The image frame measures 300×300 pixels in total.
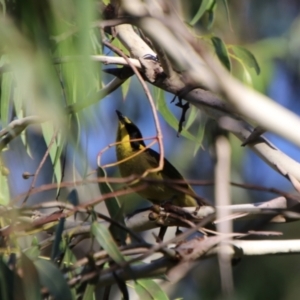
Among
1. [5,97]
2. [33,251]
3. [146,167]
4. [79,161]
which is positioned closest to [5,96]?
[5,97]

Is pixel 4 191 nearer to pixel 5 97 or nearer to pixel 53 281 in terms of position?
pixel 5 97

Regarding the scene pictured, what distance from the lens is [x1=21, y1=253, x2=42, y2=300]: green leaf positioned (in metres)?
0.93

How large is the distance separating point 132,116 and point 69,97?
57.7 inches

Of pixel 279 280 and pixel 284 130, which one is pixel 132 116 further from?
pixel 284 130

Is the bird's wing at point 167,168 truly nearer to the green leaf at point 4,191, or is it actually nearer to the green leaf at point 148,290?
the green leaf at point 4,191

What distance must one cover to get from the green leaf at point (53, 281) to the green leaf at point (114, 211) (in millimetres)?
137

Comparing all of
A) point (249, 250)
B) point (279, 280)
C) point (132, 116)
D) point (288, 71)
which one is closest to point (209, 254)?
point (249, 250)

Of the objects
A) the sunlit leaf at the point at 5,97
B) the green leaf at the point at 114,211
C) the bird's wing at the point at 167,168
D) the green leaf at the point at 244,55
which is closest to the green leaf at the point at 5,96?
the sunlit leaf at the point at 5,97

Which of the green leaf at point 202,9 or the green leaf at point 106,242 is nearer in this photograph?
the green leaf at point 106,242

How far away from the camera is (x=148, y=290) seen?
119 cm

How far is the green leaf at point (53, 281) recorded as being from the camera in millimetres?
926

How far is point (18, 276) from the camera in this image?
996mm

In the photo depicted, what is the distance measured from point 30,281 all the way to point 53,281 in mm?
34

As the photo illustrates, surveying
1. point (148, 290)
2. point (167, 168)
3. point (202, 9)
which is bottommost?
point (148, 290)
